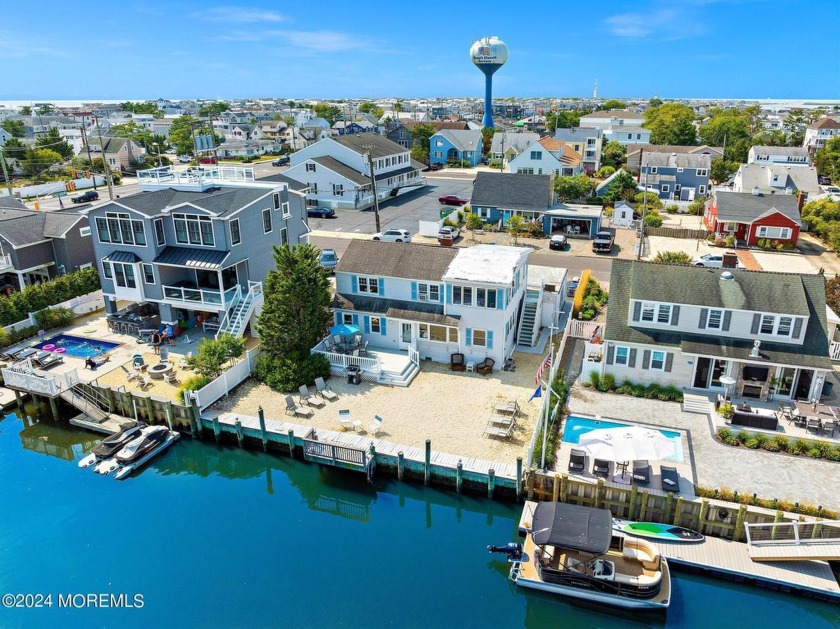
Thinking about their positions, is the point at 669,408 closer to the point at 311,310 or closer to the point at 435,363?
the point at 435,363

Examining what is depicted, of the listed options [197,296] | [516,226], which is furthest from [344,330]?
[516,226]

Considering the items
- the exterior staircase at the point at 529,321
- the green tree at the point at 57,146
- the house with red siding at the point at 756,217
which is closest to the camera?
the exterior staircase at the point at 529,321

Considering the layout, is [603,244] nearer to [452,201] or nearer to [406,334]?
[452,201]

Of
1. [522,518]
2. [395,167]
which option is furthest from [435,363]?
[395,167]

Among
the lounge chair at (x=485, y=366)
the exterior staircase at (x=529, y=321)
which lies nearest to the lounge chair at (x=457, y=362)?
the lounge chair at (x=485, y=366)

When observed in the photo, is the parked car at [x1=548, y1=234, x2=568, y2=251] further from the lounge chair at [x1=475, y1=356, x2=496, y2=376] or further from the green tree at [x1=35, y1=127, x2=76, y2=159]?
the green tree at [x1=35, y1=127, x2=76, y2=159]

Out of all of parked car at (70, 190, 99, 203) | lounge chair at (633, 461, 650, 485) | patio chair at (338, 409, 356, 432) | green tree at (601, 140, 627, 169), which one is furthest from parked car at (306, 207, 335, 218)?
green tree at (601, 140, 627, 169)

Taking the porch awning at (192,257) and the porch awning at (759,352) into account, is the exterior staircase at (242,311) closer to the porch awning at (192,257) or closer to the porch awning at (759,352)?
the porch awning at (192,257)
